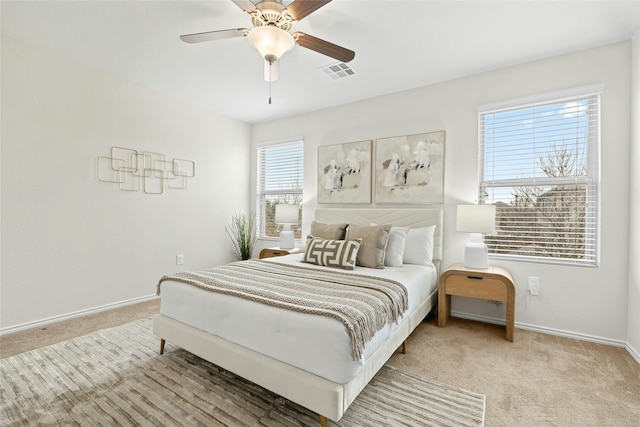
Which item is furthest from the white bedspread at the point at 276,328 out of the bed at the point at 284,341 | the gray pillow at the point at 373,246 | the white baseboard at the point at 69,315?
the white baseboard at the point at 69,315

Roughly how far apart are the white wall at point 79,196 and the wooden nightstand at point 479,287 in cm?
337

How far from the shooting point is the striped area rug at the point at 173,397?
5.31 ft

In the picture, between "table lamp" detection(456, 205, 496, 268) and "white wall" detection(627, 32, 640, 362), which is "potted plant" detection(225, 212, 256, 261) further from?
"white wall" detection(627, 32, 640, 362)

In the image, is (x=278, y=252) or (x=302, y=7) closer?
(x=302, y=7)

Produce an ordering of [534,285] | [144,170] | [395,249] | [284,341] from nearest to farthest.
Answer: [284,341], [534,285], [395,249], [144,170]

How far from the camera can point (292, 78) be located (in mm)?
3328

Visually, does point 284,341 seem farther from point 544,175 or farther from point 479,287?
point 544,175

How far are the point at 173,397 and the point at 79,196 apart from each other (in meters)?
2.47

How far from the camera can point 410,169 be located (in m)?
3.56

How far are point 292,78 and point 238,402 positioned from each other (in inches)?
122

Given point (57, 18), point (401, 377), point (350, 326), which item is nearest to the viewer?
point (350, 326)

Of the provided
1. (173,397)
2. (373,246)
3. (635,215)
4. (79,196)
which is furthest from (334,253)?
(79,196)

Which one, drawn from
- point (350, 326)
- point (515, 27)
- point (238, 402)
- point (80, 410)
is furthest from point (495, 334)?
point (80, 410)

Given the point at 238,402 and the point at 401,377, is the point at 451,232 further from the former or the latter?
the point at 238,402
